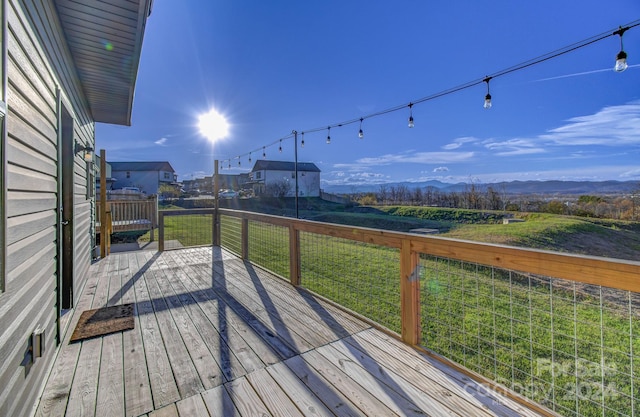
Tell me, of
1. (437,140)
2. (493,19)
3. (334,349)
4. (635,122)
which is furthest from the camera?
(437,140)

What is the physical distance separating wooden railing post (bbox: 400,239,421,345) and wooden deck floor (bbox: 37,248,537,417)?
12 cm

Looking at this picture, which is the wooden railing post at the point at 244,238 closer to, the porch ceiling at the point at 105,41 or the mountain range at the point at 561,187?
the porch ceiling at the point at 105,41

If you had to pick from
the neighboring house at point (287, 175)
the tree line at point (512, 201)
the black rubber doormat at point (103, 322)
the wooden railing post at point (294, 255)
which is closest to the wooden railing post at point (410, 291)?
the wooden railing post at point (294, 255)

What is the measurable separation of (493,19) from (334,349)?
24.1 ft

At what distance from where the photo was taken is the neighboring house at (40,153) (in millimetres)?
1220

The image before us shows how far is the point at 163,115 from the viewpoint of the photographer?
13852 millimetres

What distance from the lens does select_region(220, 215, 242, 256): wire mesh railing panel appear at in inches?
209

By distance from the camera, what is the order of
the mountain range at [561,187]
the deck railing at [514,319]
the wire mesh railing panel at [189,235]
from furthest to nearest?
the mountain range at [561,187], the wire mesh railing panel at [189,235], the deck railing at [514,319]

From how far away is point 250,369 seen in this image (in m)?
1.83

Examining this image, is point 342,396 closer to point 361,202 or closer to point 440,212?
point 440,212

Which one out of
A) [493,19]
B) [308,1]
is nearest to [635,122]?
[493,19]

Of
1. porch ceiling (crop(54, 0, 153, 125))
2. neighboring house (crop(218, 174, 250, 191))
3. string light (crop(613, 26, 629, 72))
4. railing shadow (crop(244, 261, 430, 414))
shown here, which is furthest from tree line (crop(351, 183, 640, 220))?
neighboring house (crop(218, 174, 250, 191))

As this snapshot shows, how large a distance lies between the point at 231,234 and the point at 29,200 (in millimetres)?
4069

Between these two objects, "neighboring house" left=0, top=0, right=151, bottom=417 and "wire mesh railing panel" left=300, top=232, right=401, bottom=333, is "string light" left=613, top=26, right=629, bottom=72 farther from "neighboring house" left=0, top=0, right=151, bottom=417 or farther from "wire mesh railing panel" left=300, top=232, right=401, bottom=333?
"neighboring house" left=0, top=0, right=151, bottom=417
